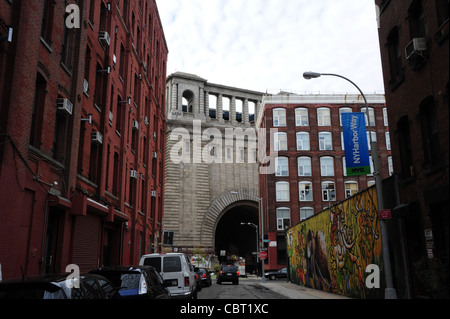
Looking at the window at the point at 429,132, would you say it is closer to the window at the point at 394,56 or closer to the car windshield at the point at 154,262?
the window at the point at 394,56

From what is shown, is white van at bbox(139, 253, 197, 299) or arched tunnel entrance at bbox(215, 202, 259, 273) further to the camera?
arched tunnel entrance at bbox(215, 202, 259, 273)

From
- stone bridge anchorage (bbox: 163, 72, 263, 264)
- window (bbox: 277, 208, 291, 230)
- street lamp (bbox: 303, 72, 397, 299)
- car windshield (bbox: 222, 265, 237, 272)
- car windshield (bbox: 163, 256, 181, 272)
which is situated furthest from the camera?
stone bridge anchorage (bbox: 163, 72, 263, 264)

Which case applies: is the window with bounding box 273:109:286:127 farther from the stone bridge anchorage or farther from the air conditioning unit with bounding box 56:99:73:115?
the air conditioning unit with bounding box 56:99:73:115

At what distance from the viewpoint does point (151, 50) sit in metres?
36.2

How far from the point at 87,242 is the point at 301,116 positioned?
1745 inches

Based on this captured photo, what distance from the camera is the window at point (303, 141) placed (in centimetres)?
5784

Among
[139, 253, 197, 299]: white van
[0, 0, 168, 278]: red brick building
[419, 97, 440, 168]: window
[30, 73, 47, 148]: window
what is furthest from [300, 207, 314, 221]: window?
[30, 73, 47, 148]: window

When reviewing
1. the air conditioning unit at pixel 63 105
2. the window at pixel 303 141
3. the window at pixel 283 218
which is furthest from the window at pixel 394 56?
the window at pixel 283 218

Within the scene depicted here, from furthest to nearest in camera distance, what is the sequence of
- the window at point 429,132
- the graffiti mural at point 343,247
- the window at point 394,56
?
the graffiti mural at point 343,247, the window at point 394,56, the window at point 429,132

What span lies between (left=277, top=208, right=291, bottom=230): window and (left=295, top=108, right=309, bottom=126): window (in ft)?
41.3

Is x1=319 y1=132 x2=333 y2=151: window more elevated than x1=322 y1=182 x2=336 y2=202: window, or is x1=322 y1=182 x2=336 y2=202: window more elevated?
x1=319 y1=132 x2=333 y2=151: window

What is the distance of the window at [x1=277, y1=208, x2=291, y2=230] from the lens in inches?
2211

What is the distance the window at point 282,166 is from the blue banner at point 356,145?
3913 cm
